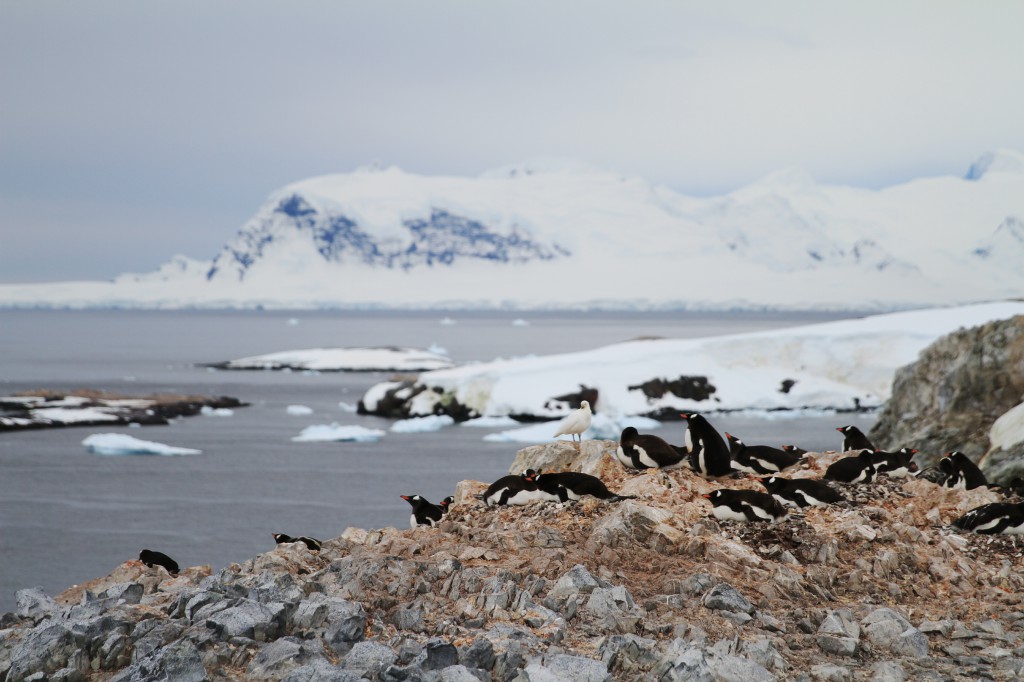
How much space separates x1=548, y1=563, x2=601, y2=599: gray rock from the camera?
9.12m

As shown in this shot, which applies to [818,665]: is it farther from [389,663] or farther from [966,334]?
[966,334]

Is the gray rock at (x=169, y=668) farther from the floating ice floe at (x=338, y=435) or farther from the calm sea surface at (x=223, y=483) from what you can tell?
the floating ice floe at (x=338, y=435)

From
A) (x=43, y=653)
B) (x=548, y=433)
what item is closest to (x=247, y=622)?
(x=43, y=653)

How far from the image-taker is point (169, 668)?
7.53m

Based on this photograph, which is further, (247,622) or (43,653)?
(247,622)

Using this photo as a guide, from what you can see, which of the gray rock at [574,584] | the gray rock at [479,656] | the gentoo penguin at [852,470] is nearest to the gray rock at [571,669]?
the gray rock at [479,656]

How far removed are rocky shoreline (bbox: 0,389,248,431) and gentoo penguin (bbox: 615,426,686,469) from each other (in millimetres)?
42001

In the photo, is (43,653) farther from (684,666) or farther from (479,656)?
(684,666)

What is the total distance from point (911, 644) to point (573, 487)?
402 cm

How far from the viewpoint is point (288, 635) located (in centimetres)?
840

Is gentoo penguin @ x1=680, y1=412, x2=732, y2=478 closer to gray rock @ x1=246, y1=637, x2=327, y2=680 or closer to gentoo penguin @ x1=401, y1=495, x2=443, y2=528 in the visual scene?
gentoo penguin @ x1=401, y1=495, x2=443, y2=528

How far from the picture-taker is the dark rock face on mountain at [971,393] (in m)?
23.0

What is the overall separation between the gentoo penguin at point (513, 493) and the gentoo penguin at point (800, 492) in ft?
8.89

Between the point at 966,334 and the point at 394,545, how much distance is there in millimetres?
21749
